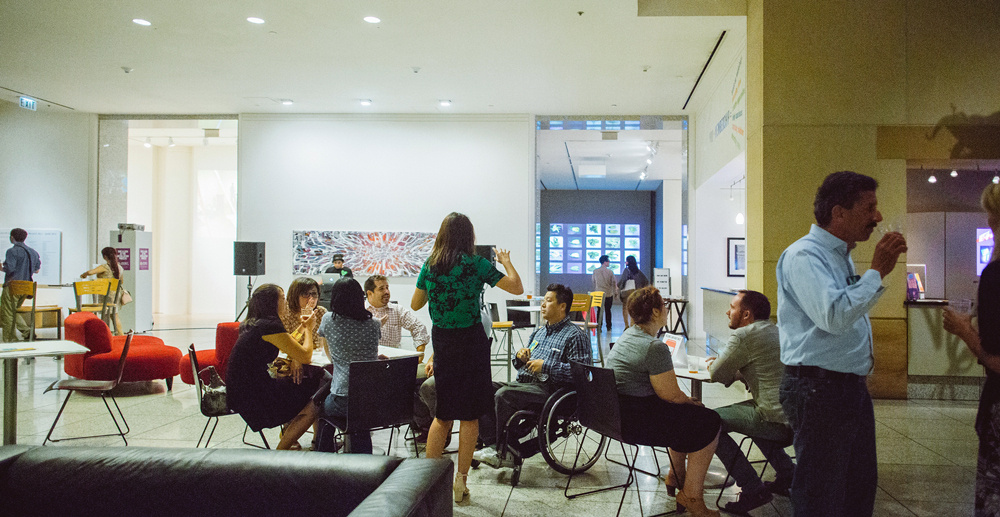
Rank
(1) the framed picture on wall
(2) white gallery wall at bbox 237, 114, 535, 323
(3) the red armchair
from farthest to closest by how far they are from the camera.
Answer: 1. (1) the framed picture on wall
2. (2) white gallery wall at bbox 237, 114, 535, 323
3. (3) the red armchair

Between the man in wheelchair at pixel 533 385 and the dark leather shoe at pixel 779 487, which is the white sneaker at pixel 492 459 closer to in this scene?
the man in wheelchair at pixel 533 385

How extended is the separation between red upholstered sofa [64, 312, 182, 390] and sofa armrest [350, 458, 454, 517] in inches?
181

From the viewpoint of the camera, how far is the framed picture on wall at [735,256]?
11047 millimetres

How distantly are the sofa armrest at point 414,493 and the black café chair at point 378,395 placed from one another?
1195mm

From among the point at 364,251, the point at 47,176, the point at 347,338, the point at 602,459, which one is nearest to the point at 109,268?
the point at 47,176

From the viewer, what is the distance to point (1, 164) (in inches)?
442

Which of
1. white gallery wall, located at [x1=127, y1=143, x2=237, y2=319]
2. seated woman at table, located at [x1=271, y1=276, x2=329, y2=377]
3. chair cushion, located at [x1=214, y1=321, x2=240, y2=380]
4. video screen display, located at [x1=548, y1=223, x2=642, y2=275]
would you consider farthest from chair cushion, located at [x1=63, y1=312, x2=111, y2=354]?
video screen display, located at [x1=548, y1=223, x2=642, y2=275]

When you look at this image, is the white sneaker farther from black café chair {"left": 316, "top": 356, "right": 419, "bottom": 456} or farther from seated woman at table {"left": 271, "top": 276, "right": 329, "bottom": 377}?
seated woman at table {"left": 271, "top": 276, "right": 329, "bottom": 377}

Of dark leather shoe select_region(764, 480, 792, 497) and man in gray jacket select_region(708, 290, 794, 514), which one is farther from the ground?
man in gray jacket select_region(708, 290, 794, 514)

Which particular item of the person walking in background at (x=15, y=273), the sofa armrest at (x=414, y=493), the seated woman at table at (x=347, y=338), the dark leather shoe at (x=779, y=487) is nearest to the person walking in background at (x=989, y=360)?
the dark leather shoe at (x=779, y=487)

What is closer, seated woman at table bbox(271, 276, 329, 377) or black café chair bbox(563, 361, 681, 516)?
black café chair bbox(563, 361, 681, 516)

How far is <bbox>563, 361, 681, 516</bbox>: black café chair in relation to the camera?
296cm

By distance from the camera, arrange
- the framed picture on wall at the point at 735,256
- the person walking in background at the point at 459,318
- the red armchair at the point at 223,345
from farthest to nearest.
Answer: the framed picture on wall at the point at 735,256 → the red armchair at the point at 223,345 → the person walking in background at the point at 459,318

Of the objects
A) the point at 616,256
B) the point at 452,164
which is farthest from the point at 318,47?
the point at 616,256
